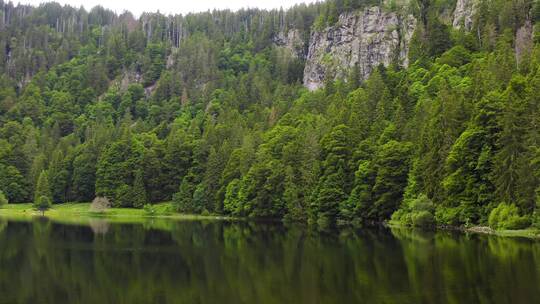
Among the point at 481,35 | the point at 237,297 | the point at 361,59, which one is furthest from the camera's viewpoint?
the point at 361,59

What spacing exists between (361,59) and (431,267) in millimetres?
148949

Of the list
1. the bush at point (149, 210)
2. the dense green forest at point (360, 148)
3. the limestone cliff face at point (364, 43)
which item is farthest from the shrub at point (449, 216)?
the limestone cliff face at point (364, 43)

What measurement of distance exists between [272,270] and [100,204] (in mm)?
104762

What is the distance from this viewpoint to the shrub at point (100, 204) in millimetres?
135625

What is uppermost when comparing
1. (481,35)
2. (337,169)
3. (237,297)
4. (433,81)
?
(481,35)

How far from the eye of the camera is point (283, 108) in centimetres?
16375

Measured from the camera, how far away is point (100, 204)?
13775cm

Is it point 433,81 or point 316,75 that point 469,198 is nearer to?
point 433,81

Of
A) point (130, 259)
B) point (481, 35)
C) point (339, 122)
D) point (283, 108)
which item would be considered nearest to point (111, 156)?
point (283, 108)

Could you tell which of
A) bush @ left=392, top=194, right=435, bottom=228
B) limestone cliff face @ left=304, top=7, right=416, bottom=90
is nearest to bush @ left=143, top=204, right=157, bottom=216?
bush @ left=392, top=194, right=435, bottom=228

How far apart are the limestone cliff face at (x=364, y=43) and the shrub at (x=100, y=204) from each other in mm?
78659

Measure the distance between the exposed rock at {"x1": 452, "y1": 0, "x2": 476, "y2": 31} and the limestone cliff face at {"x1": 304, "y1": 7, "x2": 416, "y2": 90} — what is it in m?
13.6

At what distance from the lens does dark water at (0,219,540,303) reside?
3097cm

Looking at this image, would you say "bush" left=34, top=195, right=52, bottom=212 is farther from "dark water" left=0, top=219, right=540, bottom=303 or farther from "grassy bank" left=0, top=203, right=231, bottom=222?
"dark water" left=0, top=219, right=540, bottom=303
